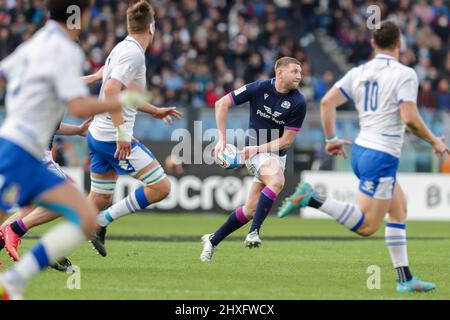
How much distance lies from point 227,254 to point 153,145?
11.1m

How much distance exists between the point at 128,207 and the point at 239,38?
1760cm

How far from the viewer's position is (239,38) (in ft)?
92.8

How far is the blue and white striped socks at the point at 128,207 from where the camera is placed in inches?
441

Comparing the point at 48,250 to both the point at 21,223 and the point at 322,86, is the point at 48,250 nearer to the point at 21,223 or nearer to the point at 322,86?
the point at 21,223

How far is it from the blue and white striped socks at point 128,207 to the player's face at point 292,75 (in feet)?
8.18

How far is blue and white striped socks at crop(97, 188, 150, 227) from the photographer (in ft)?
36.7

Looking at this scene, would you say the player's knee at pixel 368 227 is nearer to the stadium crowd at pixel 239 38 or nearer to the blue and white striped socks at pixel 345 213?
the blue and white striped socks at pixel 345 213

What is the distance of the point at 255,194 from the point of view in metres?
12.4

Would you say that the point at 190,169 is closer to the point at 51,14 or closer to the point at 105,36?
the point at 105,36

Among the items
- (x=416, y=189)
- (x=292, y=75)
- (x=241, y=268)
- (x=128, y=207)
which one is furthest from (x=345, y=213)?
(x=416, y=189)

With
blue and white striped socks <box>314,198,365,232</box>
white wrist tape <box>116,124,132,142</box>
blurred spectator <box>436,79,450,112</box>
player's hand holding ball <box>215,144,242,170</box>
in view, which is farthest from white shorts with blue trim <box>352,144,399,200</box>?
blurred spectator <box>436,79,450,112</box>

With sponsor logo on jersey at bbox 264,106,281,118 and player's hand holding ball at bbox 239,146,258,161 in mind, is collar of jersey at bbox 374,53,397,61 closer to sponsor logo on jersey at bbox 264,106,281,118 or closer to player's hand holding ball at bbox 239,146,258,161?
player's hand holding ball at bbox 239,146,258,161

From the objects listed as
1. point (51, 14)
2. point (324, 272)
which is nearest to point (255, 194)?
point (324, 272)

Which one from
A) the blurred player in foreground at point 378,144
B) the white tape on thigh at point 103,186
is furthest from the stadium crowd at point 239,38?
the blurred player in foreground at point 378,144
